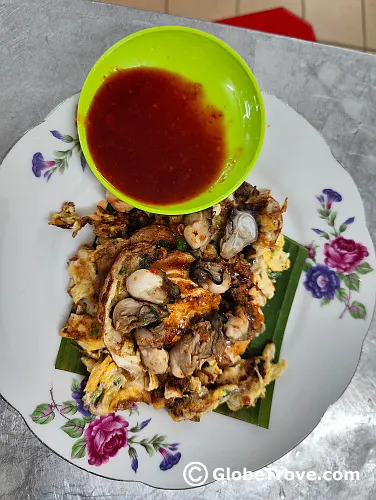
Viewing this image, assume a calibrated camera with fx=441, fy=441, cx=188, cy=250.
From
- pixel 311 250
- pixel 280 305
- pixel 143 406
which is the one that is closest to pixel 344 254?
pixel 311 250

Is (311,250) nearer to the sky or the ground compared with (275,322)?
nearer to the sky

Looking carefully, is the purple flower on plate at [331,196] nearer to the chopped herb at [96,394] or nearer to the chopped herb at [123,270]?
the chopped herb at [123,270]

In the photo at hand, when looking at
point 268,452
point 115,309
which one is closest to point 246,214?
point 115,309

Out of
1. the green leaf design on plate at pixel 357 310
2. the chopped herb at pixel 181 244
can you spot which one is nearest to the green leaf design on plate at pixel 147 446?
the chopped herb at pixel 181 244

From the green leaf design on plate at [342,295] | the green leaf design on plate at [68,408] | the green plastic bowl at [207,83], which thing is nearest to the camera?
the green plastic bowl at [207,83]

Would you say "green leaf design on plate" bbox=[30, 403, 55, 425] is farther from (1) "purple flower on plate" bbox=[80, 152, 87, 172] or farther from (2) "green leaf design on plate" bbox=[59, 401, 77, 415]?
(1) "purple flower on plate" bbox=[80, 152, 87, 172]

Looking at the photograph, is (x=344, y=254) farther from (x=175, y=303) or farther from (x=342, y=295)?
(x=175, y=303)
